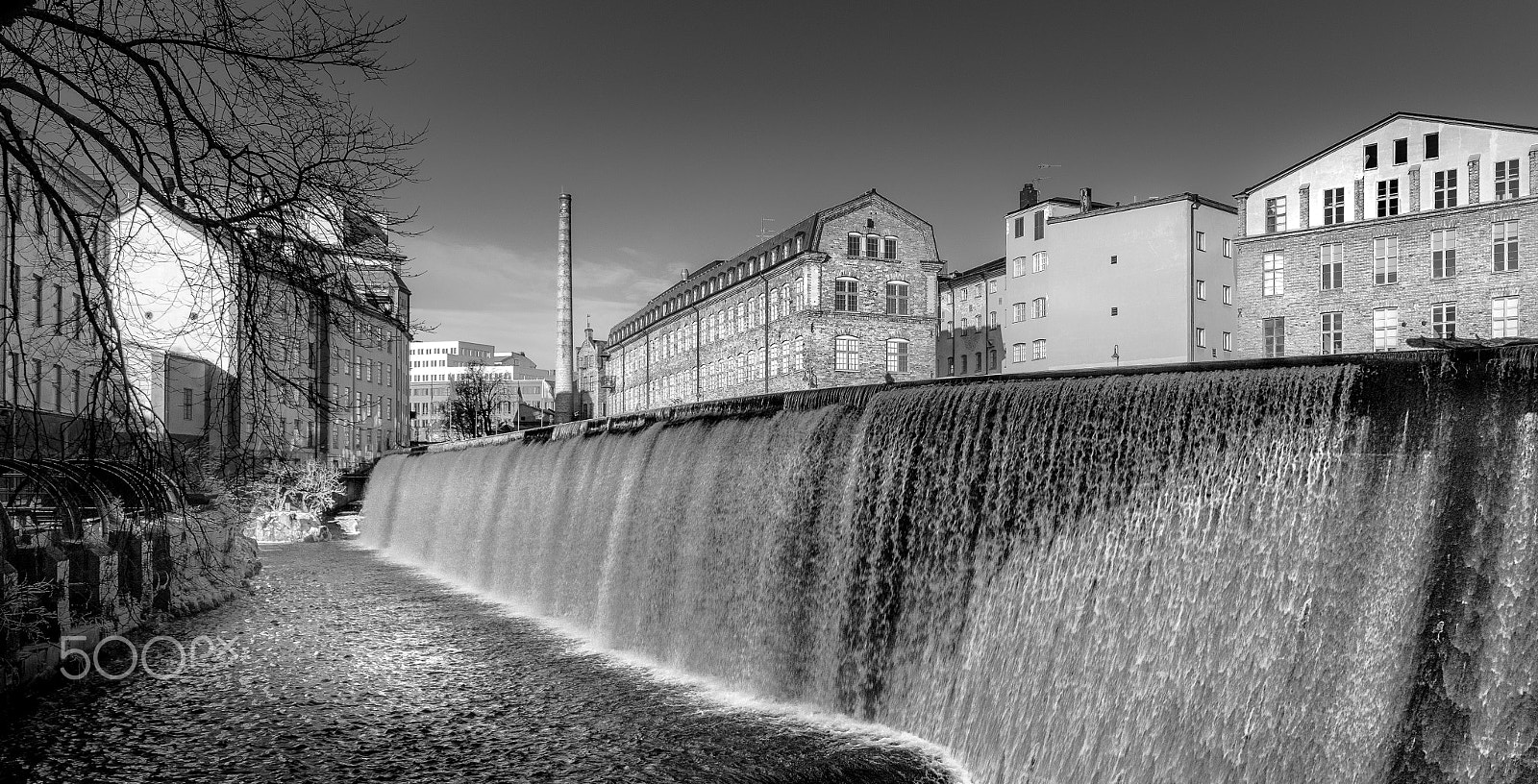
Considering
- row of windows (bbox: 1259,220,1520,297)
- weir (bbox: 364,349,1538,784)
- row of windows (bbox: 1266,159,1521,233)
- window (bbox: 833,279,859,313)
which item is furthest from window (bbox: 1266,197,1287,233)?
weir (bbox: 364,349,1538,784)

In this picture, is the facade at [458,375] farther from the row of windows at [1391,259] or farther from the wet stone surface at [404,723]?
the wet stone surface at [404,723]

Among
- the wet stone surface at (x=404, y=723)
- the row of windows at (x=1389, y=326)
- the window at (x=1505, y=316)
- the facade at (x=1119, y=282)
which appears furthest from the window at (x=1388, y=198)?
the wet stone surface at (x=404, y=723)

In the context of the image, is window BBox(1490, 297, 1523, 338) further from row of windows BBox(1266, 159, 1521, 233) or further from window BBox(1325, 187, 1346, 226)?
window BBox(1325, 187, 1346, 226)

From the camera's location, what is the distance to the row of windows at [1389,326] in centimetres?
3119

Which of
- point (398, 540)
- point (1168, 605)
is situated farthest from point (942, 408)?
point (398, 540)

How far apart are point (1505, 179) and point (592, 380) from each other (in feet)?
236

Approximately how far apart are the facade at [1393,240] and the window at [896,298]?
47.4 ft

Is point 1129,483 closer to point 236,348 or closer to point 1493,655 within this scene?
point 1493,655

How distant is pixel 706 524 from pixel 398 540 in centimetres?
2110

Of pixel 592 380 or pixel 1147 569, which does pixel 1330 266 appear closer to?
pixel 1147 569

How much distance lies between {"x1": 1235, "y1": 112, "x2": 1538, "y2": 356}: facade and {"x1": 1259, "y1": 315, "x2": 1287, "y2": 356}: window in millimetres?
36

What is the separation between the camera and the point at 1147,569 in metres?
7.84

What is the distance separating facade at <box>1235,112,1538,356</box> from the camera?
31422 mm

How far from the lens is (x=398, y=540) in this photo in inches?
1230
